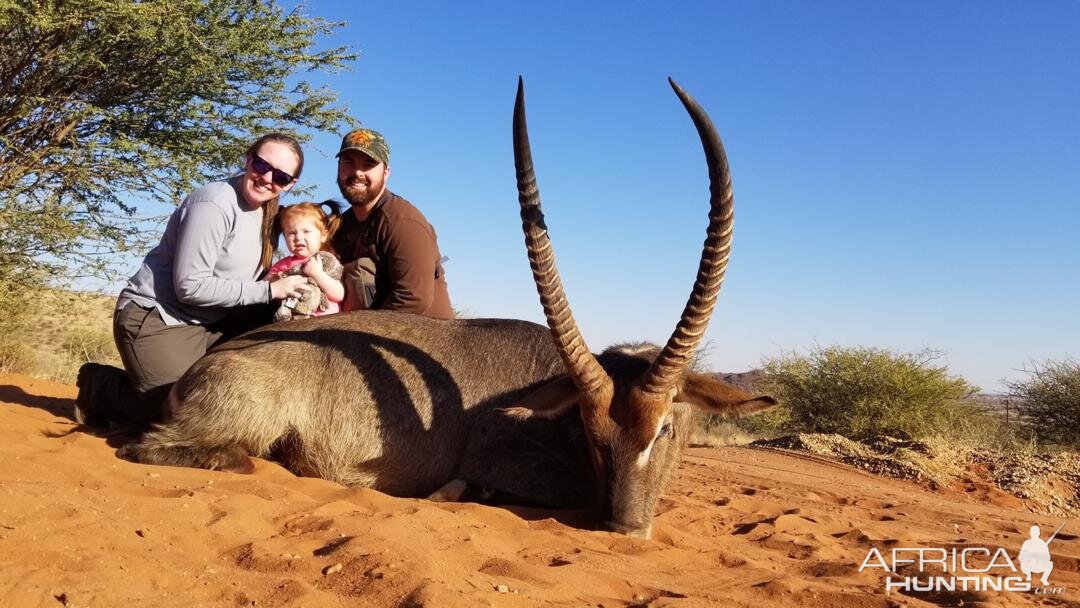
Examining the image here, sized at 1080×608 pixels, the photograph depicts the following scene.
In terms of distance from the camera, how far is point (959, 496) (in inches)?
342

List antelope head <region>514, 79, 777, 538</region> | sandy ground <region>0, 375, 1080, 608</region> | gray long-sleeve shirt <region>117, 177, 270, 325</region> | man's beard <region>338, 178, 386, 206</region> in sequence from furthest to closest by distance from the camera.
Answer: man's beard <region>338, 178, 386, 206</region> < gray long-sleeve shirt <region>117, 177, 270, 325</region> < antelope head <region>514, 79, 777, 538</region> < sandy ground <region>0, 375, 1080, 608</region>

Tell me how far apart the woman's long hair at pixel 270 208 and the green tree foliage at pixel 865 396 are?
42.6 feet

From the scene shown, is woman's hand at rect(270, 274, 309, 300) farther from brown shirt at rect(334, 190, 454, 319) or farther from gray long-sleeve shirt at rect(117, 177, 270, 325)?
brown shirt at rect(334, 190, 454, 319)

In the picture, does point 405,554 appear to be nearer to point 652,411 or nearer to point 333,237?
point 652,411

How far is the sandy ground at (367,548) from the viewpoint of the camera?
280 centimetres

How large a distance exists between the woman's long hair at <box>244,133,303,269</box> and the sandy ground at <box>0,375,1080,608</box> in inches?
70.3

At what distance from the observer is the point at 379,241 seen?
21.1 feet

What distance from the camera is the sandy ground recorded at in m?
2.80

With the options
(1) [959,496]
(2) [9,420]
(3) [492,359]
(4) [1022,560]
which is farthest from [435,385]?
(1) [959,496]

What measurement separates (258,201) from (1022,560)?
18.5 ft

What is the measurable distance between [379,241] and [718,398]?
121 inches

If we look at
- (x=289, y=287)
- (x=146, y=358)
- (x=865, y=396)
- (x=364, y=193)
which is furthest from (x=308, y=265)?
(x=865, y=396)

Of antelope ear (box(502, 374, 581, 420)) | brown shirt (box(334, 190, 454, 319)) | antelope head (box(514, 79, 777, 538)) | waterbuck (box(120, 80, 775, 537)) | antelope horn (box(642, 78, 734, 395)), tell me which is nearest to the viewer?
antelope horn (box(642, 78, 734, 395))

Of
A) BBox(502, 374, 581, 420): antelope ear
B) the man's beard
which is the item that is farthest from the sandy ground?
the man's beard
